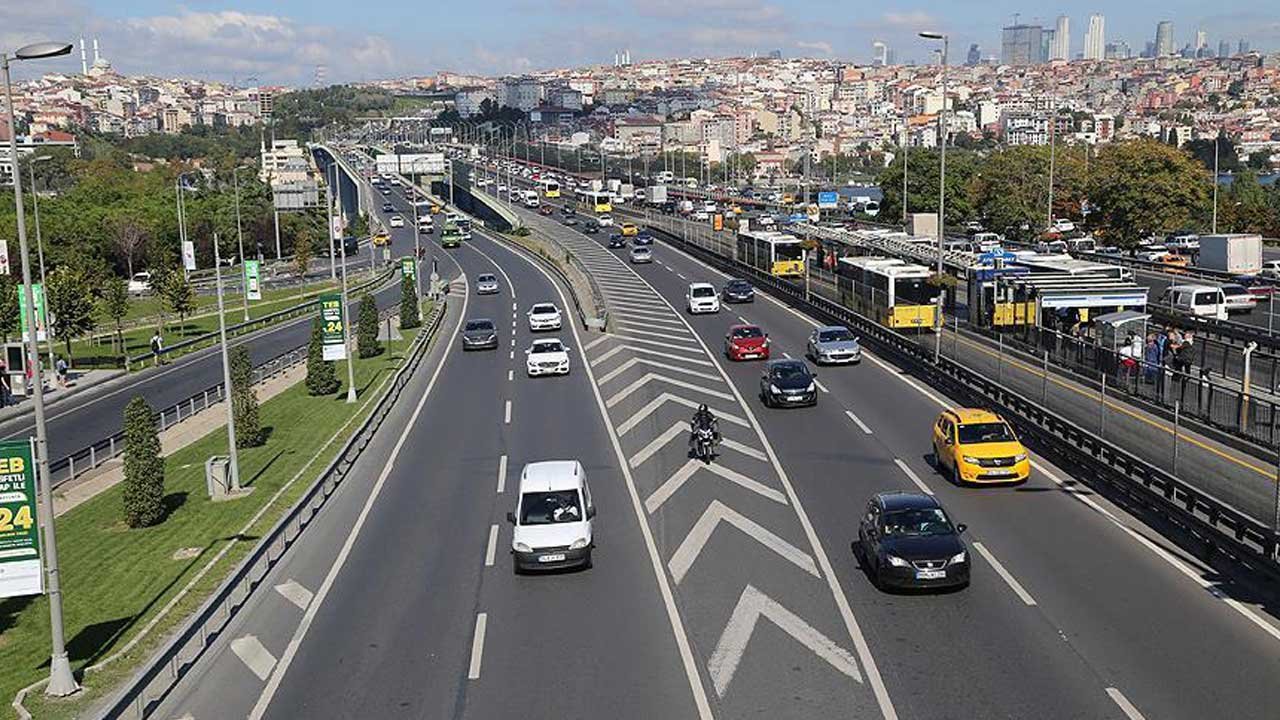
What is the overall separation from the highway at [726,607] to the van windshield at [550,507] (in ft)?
3.43

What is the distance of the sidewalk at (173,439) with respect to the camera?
33594mm

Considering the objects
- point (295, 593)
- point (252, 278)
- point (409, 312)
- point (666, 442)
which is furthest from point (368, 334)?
point (295, 593)

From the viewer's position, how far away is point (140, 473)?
95.8 ft

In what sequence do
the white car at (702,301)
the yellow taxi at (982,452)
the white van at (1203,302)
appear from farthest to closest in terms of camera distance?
the white car at (702,301), the white van at (1203,302), the yellow taxi at (982,452)

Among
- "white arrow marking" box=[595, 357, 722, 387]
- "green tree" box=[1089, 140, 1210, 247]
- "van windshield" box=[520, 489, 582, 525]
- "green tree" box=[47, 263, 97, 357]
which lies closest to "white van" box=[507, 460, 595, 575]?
"van windshield" box=[520, 489, 582, 525]

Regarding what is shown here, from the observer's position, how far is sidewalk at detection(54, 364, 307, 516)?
3359 cm

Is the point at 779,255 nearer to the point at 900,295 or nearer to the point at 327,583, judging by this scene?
the point at 900,295

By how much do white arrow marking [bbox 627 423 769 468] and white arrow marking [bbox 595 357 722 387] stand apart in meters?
8.64

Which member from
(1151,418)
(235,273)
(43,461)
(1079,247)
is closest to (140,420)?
(43,461)

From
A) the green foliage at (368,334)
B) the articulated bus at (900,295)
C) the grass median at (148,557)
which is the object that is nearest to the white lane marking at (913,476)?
the grass median at (148,557)

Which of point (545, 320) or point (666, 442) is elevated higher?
point (545, 320)

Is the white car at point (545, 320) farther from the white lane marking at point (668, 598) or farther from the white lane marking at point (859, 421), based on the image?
the white lane marking at point (859, 421)

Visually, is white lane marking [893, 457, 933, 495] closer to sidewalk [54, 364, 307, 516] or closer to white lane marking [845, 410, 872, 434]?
white lane marking [845, 410, 872, 434]

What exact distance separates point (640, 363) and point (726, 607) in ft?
94.2
